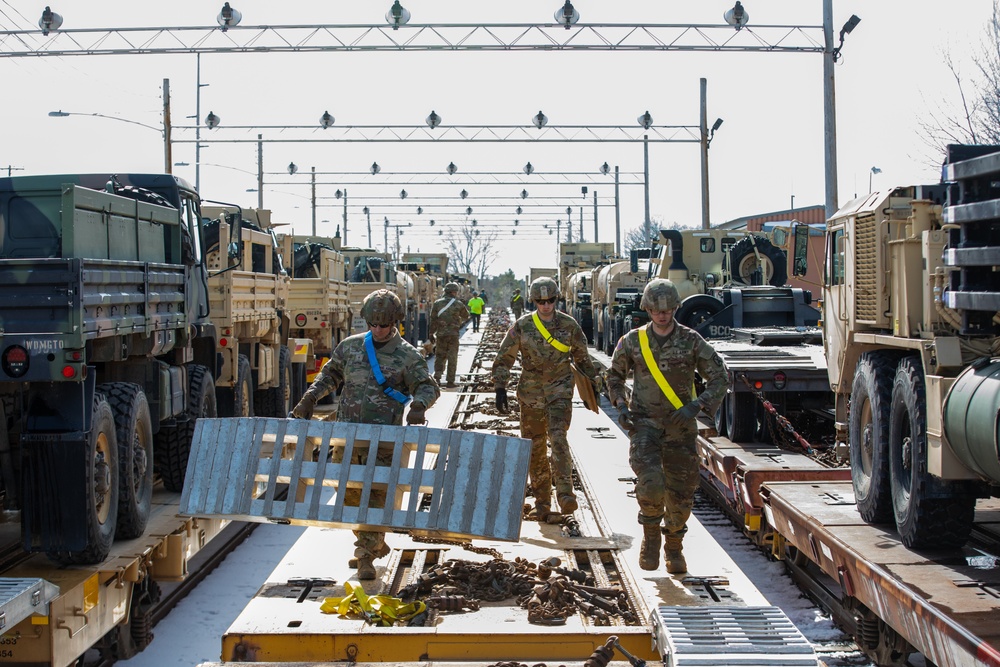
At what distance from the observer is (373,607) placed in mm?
6496

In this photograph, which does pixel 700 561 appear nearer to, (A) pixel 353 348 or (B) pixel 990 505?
(B) pixel 990 505

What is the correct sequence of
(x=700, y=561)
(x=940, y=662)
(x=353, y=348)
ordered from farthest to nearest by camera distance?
(x=700, y=561)
(x=353, y=348)
(x=940, y=662)

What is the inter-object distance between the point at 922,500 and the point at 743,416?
197 inches

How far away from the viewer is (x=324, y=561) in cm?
802

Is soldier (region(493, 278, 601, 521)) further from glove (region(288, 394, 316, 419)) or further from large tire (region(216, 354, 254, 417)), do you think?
large tire (region(216, 354, 254, 417))

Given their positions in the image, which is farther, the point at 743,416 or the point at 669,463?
the point at 743,416

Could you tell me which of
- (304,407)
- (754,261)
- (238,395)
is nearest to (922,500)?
(304,407)

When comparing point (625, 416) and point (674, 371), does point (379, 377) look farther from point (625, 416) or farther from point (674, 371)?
point (674, 371)

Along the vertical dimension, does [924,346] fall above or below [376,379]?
above

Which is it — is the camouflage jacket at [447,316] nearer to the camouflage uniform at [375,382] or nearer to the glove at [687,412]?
the camouflage uniform at [375,382]

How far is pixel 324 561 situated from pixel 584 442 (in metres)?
7.79

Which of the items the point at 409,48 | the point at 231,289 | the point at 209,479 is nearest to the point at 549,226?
the point at 409,48

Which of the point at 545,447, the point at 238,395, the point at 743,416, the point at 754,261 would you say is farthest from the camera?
the point at 754,261

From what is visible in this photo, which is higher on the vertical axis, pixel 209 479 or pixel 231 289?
pixel 231 289
